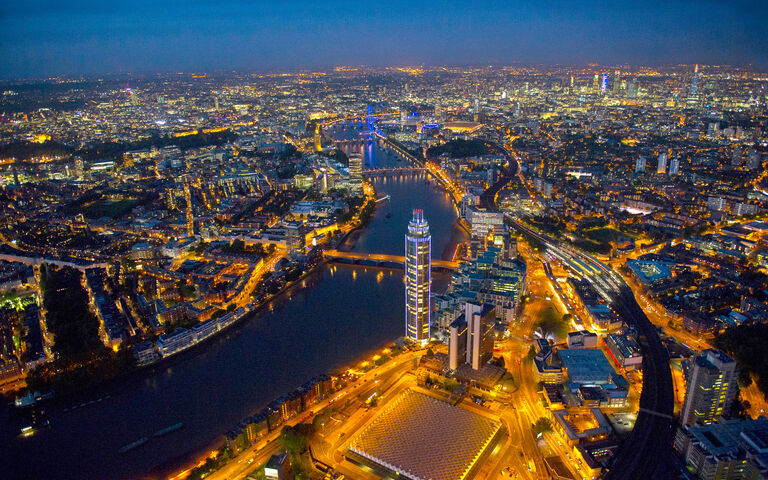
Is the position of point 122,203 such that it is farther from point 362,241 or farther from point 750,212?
point 750,212

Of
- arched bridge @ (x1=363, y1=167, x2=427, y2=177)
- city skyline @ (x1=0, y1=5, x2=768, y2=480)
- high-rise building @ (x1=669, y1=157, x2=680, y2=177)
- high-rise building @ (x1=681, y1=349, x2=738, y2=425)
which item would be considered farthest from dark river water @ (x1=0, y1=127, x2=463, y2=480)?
high-rise building @ (x1=669, y1=157, x2=680, y2=177)

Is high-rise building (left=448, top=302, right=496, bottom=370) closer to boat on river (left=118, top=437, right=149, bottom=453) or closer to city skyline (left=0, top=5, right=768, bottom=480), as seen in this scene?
city skyline (left=0, top=5, right=768, bottom=480)

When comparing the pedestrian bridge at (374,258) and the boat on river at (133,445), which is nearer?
the boat on river at (133,445)

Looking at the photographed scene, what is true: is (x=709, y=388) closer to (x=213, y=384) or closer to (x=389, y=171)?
(x=213, y=384)

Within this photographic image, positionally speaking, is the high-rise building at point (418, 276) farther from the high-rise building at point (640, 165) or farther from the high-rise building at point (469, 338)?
the high-rise building at point (640, 165)

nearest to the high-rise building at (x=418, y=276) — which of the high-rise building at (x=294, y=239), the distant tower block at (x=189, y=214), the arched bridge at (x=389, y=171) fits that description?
the high-rise building at (x=294, y=239)
